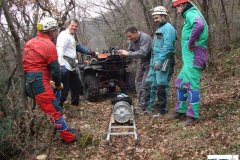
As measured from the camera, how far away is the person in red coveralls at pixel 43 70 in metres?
5.96

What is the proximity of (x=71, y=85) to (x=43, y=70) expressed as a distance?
2544 mm

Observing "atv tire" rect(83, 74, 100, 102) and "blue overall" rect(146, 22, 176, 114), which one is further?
"atv tire" rect(83, 74, 100, 102)

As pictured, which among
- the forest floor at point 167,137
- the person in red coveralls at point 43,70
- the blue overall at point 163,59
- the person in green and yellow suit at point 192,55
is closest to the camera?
the forest floor at point 167,137

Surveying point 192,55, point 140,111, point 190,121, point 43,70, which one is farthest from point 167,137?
point 43,70

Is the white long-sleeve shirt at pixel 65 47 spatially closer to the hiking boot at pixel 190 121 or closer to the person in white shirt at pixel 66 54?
the person in white shirt at pixel 66 54

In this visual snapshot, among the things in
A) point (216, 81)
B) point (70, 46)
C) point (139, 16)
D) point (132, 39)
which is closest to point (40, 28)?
point (70, 46)

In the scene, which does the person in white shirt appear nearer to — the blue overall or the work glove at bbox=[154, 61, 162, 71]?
the blue overall

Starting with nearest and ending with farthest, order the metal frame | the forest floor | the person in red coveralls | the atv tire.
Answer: the forest floor → the person in red coveralls → the metal frame → the atv tire

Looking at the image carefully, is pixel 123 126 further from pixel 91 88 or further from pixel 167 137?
pixel 91 88

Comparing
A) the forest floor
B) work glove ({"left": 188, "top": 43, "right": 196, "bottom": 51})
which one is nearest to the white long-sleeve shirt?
the forest floor

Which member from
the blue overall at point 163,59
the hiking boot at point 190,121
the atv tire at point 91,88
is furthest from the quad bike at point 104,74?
the hiking boot at point 190,121

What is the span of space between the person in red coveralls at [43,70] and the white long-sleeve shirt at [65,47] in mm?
1676

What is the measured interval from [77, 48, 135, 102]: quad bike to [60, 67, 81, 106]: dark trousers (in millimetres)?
904

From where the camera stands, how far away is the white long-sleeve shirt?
25.7 feet
